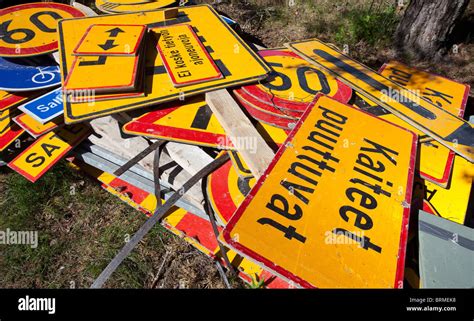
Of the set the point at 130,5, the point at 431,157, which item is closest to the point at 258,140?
the point at 431,157

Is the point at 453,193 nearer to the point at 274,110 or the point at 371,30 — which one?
the point at 274,110

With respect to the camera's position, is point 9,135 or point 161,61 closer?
point 161,61

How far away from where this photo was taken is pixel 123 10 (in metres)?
4.12

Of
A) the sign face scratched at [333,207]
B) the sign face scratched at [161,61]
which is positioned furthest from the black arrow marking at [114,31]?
the sign face scratched at [333,207]

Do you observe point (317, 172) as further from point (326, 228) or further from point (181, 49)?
point (181, 49)

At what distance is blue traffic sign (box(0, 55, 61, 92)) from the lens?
10.7 feet

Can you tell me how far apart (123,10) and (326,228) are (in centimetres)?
374

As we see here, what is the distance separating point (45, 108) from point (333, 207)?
2640mm

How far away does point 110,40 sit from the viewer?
314 cm

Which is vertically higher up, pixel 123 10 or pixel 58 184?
pixel 123 10

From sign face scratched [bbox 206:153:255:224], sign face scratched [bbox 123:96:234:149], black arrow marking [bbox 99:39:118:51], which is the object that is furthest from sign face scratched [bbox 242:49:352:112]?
black arrow marking [bbox 99:39:118:51]

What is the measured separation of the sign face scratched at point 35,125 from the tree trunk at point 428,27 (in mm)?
4326
